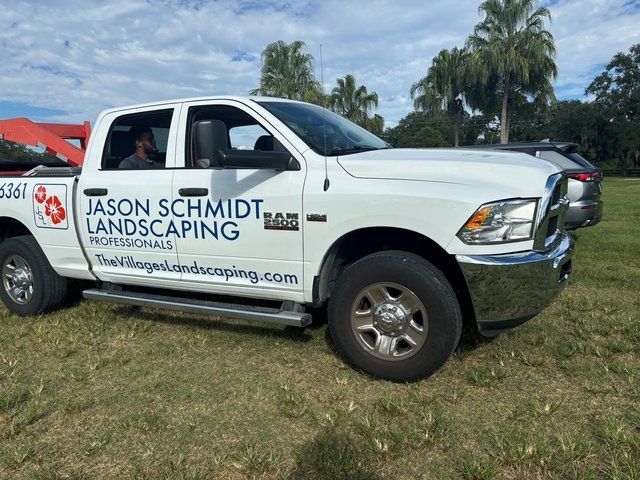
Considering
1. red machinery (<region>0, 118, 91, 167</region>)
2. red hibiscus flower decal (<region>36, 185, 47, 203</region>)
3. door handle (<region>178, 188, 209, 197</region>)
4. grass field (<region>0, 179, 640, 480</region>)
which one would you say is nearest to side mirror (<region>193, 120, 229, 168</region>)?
door handle (<region>178, 188, 209, 197</region>)

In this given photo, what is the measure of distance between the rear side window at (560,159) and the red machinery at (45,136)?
23.0ft

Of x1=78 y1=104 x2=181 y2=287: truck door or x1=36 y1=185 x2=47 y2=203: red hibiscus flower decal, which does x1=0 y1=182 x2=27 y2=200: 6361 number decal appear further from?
x1=78 y1=104 x2=181 y2=287: truck door

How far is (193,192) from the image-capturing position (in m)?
3.87

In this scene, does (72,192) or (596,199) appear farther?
(596,199)

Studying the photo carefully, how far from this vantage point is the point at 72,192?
4496 millimetres

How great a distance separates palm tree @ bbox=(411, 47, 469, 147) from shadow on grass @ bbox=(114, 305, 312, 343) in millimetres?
32737

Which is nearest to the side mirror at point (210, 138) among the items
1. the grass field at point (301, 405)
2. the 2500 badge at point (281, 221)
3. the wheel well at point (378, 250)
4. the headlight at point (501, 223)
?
the 2500 badge at point (281, 221)

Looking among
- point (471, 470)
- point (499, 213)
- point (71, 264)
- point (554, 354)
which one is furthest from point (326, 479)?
point (71, 264)

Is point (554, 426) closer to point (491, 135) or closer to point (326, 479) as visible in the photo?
point (326, 479)

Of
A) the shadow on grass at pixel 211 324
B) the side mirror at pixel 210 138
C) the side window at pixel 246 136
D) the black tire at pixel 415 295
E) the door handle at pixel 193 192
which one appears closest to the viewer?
the black tire at pixel 415 295

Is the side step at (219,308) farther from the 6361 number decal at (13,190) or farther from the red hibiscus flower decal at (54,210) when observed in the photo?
the 6361 number decal at (13,190)

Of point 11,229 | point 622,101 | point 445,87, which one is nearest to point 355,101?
point 445,87

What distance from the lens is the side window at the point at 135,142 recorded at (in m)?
4.39

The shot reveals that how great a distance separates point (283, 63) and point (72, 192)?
2916 centimetres
